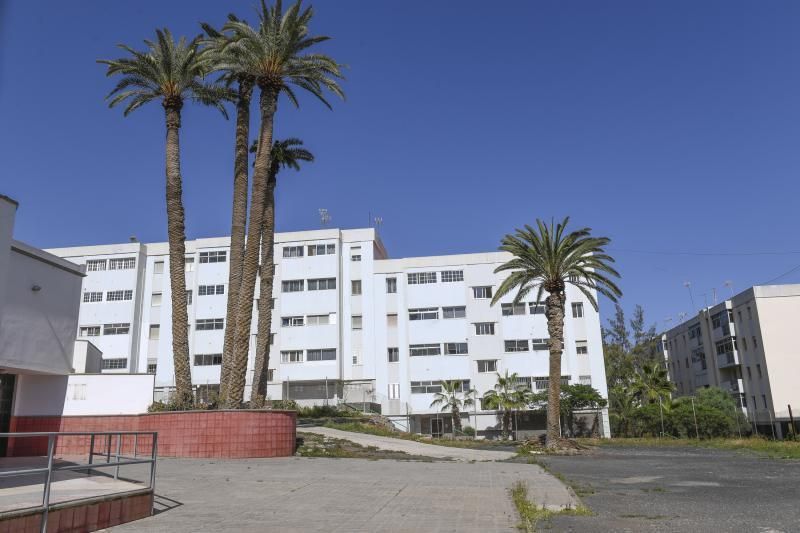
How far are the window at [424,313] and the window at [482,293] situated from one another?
3417 millimetres

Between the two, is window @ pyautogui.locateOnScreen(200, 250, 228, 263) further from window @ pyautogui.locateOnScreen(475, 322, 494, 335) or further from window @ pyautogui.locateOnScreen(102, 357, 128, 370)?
window @ pyautogui.locateOnScreen(475, 322, 494, 335)

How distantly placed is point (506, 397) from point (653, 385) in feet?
41.7

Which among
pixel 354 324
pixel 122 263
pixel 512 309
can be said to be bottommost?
pixel 354 324

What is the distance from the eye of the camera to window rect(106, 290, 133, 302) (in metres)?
56.2

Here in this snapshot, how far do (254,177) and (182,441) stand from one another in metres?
10.9

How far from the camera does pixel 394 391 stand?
52031mm

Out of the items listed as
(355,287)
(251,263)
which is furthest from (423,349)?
(251,263)

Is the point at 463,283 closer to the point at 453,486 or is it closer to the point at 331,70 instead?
the point at 331,70

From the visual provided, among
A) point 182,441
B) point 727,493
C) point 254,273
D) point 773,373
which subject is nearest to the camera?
point 727,493

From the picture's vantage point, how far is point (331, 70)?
86.4 ft

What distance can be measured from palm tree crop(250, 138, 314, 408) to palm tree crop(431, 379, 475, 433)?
68.0 ft

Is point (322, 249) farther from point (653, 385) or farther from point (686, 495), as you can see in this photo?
point (686, 495)

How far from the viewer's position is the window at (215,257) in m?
56.8

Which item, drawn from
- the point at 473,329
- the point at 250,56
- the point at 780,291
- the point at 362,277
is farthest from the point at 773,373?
the point at 250,56
